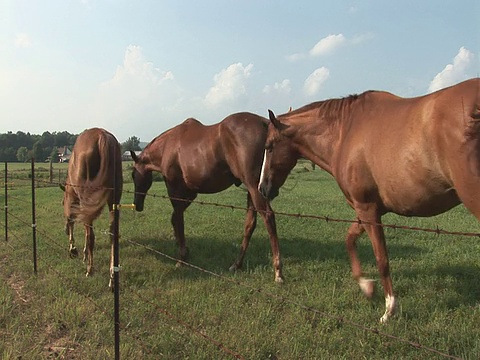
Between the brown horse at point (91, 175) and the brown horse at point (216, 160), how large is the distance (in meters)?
0.77

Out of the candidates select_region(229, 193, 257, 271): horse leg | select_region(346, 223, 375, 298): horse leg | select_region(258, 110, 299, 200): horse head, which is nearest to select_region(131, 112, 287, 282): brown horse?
select_region(229, 193, 257, 271): horse leg

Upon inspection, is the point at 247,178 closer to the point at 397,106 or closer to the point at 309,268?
the point at 309,268

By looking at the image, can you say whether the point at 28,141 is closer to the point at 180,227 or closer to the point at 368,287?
the point at 180,227

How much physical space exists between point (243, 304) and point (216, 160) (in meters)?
2.26

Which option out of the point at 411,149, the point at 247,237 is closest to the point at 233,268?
the point at 247,237

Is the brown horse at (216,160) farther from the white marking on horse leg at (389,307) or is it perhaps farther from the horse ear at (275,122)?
the white marking on horse leg at (389,307)

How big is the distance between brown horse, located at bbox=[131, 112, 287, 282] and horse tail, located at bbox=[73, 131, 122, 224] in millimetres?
687

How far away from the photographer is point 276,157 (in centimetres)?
461

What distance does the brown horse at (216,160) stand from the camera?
16.6 ft

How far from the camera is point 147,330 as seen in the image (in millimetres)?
3410

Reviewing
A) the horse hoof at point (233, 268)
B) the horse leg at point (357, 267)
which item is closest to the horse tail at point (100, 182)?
the horse hoof at point (233, 268)

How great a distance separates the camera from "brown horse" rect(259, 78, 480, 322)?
2592 mm

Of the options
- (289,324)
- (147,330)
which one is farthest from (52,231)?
(289,324)

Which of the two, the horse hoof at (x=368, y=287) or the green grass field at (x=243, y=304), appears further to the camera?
the horse hoof at (x=368, y=287)
